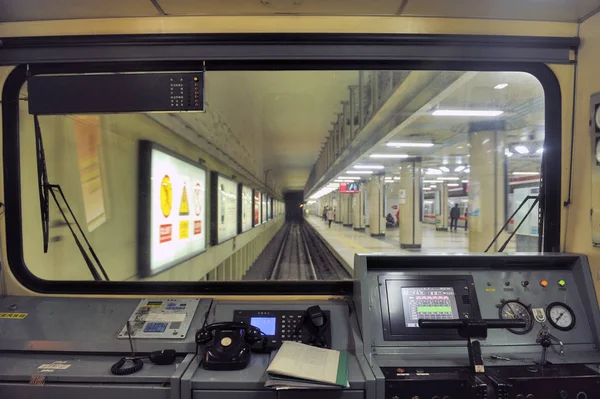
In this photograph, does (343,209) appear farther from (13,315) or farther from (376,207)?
(13,315)

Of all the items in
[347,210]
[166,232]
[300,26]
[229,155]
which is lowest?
[347,210]

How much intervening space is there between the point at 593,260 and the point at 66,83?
3211 millimetres

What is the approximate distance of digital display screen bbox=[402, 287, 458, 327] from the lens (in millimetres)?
1703

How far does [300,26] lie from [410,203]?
10.4 metres

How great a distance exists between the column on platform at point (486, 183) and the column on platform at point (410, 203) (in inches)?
167

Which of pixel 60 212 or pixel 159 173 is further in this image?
pixel 159 173

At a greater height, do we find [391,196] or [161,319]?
[391,196]

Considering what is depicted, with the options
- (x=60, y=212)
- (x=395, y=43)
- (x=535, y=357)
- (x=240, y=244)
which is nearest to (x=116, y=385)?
(x=60, y=212)

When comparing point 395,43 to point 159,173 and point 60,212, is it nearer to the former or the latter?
point 60,212

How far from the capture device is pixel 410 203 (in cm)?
1148

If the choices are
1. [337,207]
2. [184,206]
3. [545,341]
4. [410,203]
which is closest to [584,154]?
[545,341]

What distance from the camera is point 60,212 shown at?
2.24 metres

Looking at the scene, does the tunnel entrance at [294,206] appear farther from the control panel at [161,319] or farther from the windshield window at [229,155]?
the control panel at [161,319]

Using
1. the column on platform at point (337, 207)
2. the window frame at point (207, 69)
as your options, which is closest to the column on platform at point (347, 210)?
the column on platform at point (337, 207)
